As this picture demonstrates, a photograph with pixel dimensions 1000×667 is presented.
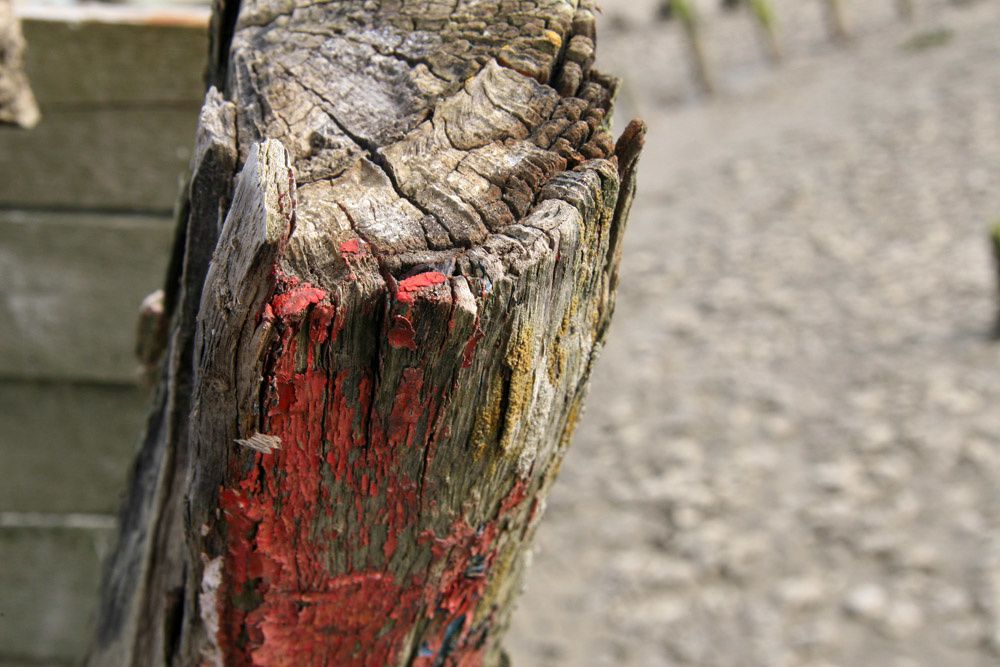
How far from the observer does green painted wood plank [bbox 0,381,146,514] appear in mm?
2715

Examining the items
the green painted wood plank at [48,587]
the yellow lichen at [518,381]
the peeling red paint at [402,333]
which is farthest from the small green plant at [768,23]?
the peeling red paint at [402,333]

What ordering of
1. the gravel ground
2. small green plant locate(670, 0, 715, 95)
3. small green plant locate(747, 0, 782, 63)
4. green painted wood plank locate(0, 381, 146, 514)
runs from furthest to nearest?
small green plant locate(670, 0, 715, 95), small green plant locate(747, 0, 782, 63), the gravel ground, green painted wood plank locate(0, 381, 146, 514)

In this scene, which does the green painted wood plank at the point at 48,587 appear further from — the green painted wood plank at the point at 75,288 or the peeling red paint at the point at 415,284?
the peeling red paint at the point at 415,284

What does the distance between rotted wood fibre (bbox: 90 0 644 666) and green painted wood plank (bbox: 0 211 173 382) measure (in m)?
1.50

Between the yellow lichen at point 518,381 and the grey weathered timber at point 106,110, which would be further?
the grey weathered timber at point 106,110

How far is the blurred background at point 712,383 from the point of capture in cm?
249

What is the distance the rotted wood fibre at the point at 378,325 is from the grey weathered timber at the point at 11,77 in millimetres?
679

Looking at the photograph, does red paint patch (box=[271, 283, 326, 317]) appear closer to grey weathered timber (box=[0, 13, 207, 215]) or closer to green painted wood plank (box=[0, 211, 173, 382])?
grey weathered timber (box=[0, 13, 207, 215])

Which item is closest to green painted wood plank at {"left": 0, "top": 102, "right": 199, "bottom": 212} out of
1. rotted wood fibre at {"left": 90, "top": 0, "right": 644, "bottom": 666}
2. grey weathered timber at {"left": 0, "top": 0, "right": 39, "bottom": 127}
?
grey weathered timber at {"left": 0, "top": 0, "right": 39, "bottom": 127}

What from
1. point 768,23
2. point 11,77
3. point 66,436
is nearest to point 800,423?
point 66,436

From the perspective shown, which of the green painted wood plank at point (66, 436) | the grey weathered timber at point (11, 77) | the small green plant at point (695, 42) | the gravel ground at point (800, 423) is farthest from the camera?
the small green plant at point (695, 42)

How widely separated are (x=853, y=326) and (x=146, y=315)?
16.9ft

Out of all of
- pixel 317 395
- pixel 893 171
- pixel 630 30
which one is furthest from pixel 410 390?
pixel 630 30

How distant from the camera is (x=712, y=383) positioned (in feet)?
17.7
